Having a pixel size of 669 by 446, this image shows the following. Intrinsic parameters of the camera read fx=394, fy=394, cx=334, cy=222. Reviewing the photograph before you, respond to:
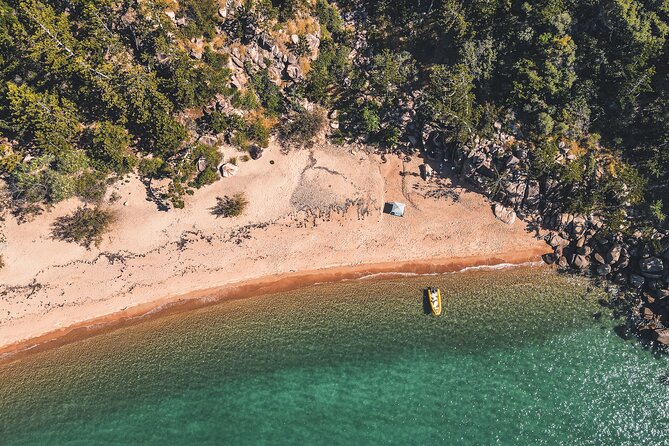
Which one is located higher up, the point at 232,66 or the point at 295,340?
the point at 232,66

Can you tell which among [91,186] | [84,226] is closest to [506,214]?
[91,186]

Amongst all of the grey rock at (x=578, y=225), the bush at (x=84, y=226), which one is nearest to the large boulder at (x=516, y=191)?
the grey rock at (x=578, y=225)

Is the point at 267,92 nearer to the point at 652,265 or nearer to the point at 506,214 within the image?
the point at 506,214

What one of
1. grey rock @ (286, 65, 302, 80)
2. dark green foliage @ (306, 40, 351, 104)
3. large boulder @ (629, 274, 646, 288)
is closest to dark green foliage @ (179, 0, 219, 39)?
grey rock @ (286, 65, 302, 80)

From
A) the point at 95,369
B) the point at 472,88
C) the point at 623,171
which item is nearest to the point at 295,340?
the point at 95,369

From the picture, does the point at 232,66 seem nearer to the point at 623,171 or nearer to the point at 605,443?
the point at 623,171

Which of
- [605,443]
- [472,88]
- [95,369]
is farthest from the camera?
[472,88]

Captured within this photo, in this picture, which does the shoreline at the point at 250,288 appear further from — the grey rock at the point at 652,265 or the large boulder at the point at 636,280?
the grey rock at the point at 652,265
